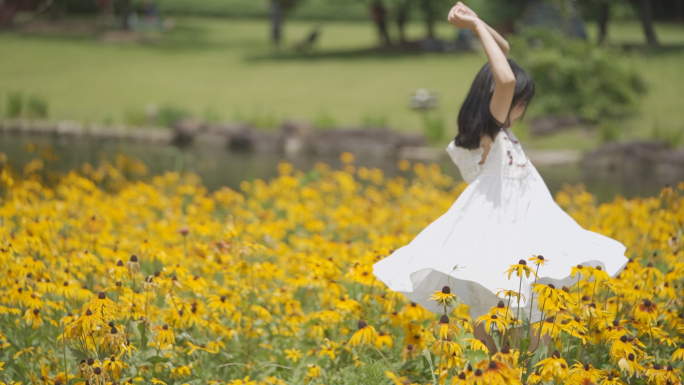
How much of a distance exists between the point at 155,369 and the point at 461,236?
1.31 m

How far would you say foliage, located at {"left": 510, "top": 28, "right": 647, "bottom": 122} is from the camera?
41.6 feet

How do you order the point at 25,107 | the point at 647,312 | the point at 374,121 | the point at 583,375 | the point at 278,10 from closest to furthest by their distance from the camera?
the point at 583,375 → the point at 647,312 → the point at 25,107 → the point at 374,121 → the point at 278,10

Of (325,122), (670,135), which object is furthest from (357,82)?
A: (670,135)

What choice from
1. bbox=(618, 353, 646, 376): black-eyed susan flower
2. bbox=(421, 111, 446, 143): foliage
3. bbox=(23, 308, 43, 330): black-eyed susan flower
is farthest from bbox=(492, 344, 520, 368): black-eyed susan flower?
bbox=(421, 111, 446, 143): foliage

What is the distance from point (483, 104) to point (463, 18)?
37 cm

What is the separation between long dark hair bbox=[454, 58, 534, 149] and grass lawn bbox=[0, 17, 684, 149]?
882 cm

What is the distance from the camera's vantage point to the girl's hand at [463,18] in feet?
9.12

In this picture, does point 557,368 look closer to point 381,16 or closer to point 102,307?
point 102,307

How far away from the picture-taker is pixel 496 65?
105 inches

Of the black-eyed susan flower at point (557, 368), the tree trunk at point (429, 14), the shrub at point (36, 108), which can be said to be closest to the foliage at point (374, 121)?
the shrub at point (36, 108)

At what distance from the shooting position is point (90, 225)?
388 centimetres

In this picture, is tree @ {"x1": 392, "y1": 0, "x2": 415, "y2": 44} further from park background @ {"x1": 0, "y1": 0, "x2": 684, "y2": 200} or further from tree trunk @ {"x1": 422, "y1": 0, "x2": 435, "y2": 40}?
tree trunk @ {"x1": 422, "y1": 0, "x2": 435, "y2": 40}

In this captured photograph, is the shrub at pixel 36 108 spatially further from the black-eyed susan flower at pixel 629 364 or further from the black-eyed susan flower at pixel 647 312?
the black-eyed susan flower at pixel 629 364

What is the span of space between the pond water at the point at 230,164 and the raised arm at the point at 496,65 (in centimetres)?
584
